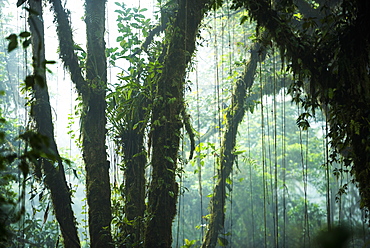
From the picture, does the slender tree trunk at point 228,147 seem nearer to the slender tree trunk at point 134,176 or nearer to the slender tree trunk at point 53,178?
the slender tree trunk at point 134,176

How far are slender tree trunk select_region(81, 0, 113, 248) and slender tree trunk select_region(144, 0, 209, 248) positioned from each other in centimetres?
46

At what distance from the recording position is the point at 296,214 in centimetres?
1013

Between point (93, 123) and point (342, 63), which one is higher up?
point (342, 63)

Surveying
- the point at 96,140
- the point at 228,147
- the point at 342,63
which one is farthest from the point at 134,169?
the point at 342,63

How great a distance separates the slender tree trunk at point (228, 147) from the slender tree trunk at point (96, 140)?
1.48 m

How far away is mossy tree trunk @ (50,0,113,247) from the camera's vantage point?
256cm

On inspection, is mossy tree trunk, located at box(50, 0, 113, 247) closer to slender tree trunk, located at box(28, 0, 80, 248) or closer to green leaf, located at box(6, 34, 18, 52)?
slender tree trunk, located at box(28, 0, 80, 248)

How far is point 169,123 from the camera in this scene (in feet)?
7.44

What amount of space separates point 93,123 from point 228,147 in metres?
1.75

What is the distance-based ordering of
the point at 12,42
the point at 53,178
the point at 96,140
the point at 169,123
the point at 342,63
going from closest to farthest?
the point at 12,42
the point at 342,63
the point at 169,123
the point at 53,178
the point at 96,140

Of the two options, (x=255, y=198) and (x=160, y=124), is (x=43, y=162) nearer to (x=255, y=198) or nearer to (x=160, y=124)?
(x=160, y=124)

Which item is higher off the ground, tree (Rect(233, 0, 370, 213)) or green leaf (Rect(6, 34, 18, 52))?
tree (Rect(233, 0, 370, 213))

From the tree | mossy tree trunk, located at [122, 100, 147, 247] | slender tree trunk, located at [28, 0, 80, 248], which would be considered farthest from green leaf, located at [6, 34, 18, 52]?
mossy tree trunk, located at [122, 100, 147, 247]

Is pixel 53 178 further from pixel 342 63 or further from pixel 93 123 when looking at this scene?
pixel 342 63
